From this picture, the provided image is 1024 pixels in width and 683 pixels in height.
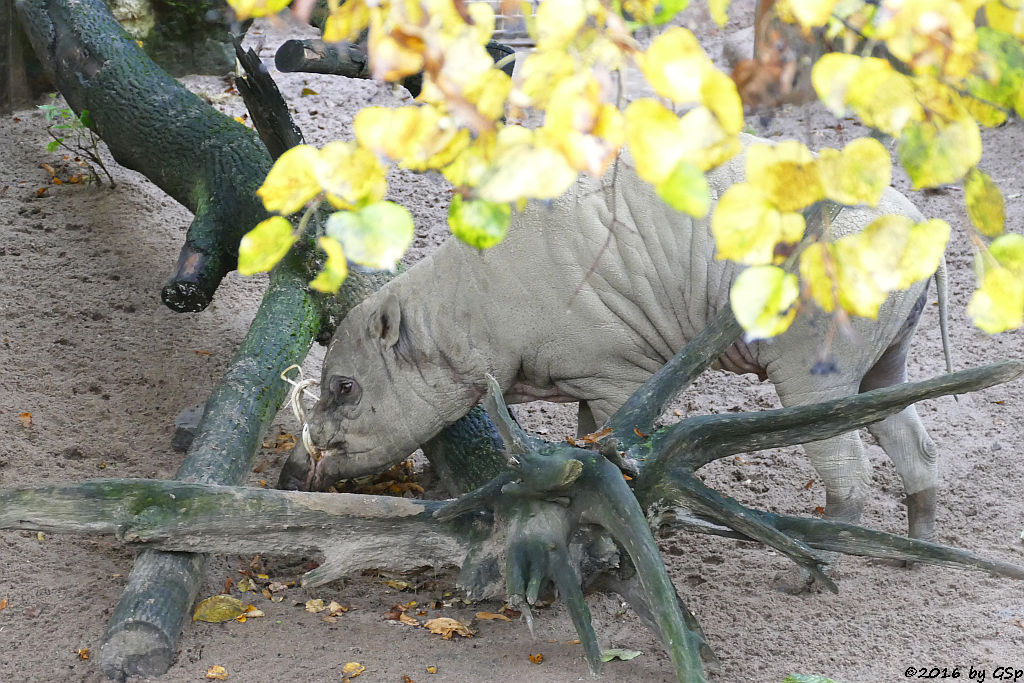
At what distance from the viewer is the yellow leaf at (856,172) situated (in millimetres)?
1161

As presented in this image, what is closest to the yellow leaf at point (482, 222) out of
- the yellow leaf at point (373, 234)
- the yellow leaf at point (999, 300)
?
the yellow leaf at point (373, 234)

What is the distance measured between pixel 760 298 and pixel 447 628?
242cm

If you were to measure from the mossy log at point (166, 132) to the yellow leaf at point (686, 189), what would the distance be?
3799mm

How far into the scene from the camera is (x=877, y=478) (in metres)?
4.64

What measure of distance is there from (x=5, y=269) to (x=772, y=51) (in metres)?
4.74

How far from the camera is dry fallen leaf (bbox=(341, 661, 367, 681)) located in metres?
2.94

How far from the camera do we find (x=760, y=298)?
3.59ft

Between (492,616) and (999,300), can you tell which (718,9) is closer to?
(999,300)

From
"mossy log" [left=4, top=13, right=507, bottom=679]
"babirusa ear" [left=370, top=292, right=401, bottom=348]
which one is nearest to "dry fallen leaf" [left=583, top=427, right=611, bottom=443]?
"mossy log" [left=4, top=13, right=507, bottom=679]

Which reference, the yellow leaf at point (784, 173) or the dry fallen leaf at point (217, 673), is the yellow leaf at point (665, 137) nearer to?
the yellow leaf at point (784, 173)

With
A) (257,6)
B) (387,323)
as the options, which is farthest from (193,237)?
(257,6)

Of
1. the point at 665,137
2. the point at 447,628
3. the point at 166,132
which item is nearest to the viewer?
the point at 665,137

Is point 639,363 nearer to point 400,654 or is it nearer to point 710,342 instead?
point 710,342

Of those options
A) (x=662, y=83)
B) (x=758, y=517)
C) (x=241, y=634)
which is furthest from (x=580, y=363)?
(x=662, y=83)
